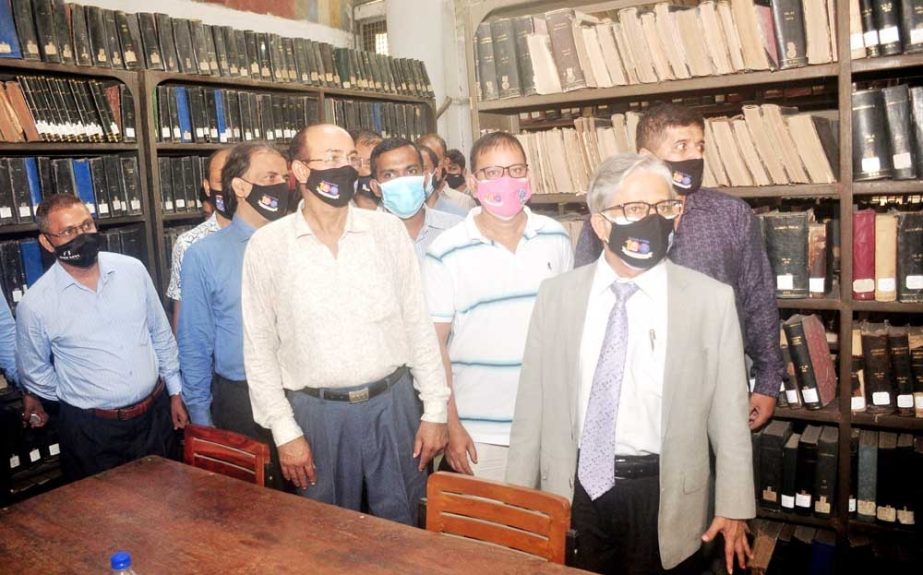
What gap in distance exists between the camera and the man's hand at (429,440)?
2219 mm

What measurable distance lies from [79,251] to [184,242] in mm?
616

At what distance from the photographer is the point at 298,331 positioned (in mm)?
2156

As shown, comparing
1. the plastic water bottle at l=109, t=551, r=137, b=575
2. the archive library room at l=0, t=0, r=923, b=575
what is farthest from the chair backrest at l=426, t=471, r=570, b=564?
the plastic water bottle at l=109, t=551, r=137, b=575

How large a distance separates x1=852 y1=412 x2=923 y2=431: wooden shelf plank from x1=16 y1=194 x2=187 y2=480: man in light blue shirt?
9.65 ft

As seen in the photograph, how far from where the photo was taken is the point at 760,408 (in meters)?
2.39

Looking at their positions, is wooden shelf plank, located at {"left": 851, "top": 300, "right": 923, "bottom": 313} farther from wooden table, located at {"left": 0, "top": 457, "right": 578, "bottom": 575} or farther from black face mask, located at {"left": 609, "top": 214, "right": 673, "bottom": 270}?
wooden table, located at {"left": 0, "top": 457, "right": 578, "bottom": 575}

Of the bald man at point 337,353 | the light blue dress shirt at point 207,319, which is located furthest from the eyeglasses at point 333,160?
the light blue dress shirt at point 207,319

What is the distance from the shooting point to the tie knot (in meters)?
1.79

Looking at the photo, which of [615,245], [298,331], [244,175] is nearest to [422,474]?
[298,331]

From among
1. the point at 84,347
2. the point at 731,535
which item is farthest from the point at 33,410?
the point at 731,535

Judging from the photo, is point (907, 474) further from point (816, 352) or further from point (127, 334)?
point (127, 334)

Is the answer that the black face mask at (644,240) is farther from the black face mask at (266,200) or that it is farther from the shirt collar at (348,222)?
the black face mask at (266,200)

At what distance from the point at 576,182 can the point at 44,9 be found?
118 inches

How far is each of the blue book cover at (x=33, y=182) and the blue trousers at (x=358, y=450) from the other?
2.42 m
